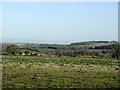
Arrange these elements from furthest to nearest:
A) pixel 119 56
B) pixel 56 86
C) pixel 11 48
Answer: pixel 11 48, pixel 119 56, pixel 56 86

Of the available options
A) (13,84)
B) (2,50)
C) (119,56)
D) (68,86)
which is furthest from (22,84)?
(2,50)

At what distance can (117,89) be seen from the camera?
35.3 feet

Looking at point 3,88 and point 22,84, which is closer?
point 3,88

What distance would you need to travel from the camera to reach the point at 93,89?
1052cm

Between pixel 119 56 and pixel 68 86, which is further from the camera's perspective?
pixel 119 56

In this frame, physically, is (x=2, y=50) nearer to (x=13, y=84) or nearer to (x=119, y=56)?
(x=119, y=56)

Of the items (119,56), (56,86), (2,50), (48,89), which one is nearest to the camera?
(48,89)

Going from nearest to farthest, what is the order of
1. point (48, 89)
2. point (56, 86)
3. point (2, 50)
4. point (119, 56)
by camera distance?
point (48, 89), point (56, 86), point (119, 56), point (2, 50)

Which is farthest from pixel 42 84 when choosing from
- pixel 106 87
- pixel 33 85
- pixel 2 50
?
pixel 2 50

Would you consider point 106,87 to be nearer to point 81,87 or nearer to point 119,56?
point 81,87

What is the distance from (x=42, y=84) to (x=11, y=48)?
52312 mm

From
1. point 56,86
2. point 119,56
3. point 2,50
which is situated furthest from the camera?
point 2,50

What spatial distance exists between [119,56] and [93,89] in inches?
1940

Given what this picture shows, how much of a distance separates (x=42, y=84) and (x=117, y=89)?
4714 mm
